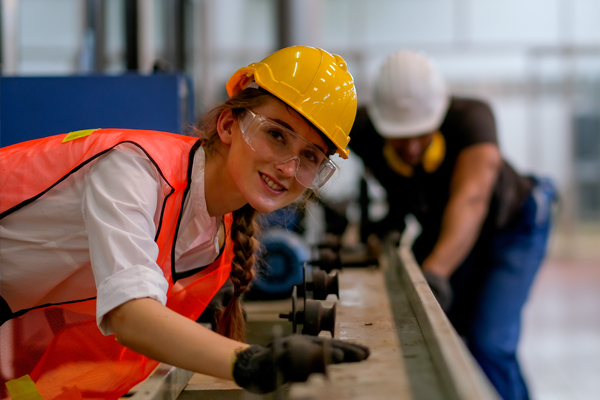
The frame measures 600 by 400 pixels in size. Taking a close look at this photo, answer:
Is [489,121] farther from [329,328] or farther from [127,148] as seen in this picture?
[127,148]

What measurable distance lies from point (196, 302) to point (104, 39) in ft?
7.38

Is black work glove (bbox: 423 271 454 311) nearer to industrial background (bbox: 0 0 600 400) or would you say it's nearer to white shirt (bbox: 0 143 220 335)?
white shirt (bbox: 0 143 220 335)

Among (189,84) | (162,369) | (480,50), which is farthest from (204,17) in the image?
(162,369)

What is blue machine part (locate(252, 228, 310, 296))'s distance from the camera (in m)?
2.09

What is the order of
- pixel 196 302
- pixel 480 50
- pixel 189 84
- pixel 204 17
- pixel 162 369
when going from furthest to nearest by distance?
1. pixel 480 50
2. pixel 204 17
3. pixel 189 84
4. pixel 196 302
5. pixel 162 369

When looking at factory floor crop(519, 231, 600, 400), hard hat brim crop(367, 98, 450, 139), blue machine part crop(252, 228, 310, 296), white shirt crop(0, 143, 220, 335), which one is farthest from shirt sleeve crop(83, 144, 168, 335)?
factory floor crop(519, 231, 600, 400)

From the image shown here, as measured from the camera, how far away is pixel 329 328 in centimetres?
95

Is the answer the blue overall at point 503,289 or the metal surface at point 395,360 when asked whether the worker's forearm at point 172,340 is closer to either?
the metal surface at point 395,360

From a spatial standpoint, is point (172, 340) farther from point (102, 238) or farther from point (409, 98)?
point (409, 98)

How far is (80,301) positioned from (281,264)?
113cm

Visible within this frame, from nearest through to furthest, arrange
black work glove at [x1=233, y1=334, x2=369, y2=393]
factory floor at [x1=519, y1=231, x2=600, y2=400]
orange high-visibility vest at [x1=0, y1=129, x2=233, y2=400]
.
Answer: black work glove at [x1=233, y1=334, x2=369, y2=393] → orange high-visibility vest at [x1=0, y1=129, x2=233, y2=400] → factory floor at [x1=519, y1=231, x2=600, y2=400]

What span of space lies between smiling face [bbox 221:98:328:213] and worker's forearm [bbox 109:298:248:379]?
333 mm

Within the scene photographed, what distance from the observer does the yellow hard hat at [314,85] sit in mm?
1017

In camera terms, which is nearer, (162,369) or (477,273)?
(162,369)
